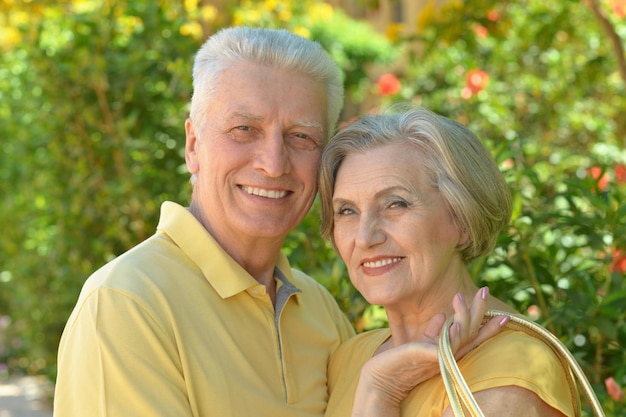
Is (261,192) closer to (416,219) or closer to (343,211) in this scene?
(343,211)

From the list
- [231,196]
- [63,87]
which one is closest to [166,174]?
[63,87]

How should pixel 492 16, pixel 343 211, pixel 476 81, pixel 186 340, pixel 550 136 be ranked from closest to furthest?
pixel 186 340 < pixel 343 211 < pixel 492 16 < pixel 476 81 < pixel 550 136

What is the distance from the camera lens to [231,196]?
108 inches

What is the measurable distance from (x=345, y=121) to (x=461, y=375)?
4.50 meters

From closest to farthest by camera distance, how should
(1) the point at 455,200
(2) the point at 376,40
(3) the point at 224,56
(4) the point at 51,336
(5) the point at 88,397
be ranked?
1. (5) the point at 88,397
2. (1) the point at 455,200
3. (3) the point at 224,56
4. (4) the point at 51,336
5. (2) the point at 376,40

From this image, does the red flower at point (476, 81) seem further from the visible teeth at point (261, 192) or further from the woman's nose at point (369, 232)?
the woman's nose at point (369, 232)

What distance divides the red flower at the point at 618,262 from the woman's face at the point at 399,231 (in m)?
1.17

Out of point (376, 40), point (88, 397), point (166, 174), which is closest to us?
point (88, 397)

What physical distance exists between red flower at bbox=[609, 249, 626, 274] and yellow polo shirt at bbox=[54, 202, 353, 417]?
1.15 meters

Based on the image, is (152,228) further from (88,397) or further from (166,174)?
(88,397)

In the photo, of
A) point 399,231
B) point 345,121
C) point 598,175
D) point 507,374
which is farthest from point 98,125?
point 507,374

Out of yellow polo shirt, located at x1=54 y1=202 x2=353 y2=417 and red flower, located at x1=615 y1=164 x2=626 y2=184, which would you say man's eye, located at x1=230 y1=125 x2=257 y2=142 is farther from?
red flower, located at x1=615 y1=164 x2=626 y2=184

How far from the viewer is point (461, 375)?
2.03m

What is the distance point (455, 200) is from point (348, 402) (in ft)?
2.30
